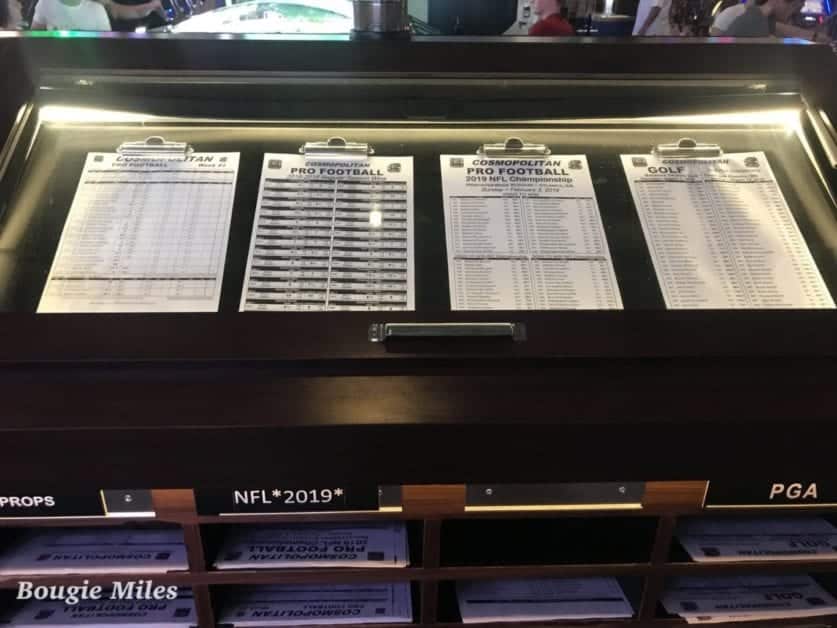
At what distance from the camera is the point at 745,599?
109 centimetres

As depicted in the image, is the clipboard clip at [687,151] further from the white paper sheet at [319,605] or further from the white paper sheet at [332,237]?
the white paper sheet at [319,605]

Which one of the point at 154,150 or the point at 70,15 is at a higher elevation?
the point at 70,15

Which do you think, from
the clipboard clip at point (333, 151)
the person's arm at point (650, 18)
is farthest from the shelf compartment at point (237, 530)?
the person's arm at point (650, 18)

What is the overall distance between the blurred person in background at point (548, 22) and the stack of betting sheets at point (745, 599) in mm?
1394

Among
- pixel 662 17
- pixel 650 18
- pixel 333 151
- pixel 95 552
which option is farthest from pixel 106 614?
pixel 650 18

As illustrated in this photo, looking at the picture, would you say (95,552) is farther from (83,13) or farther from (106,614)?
(83,13)

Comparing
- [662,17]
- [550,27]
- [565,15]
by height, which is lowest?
[550,27]

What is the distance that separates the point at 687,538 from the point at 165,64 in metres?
1.14

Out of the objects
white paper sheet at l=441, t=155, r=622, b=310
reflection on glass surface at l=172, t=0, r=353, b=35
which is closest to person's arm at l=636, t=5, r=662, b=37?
reflection on glass surface at l=172, t=0, r=353, b=35

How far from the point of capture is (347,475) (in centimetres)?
83

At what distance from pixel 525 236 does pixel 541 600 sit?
1.87 ft

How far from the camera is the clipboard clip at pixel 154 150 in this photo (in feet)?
3.81

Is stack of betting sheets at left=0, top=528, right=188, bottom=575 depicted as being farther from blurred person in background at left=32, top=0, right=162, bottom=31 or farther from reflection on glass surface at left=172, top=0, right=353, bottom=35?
blurred person in background at left=32, top=0, right=162, bottom=31

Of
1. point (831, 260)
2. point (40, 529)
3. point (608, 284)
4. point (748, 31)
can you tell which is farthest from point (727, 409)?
point (748, 31)
